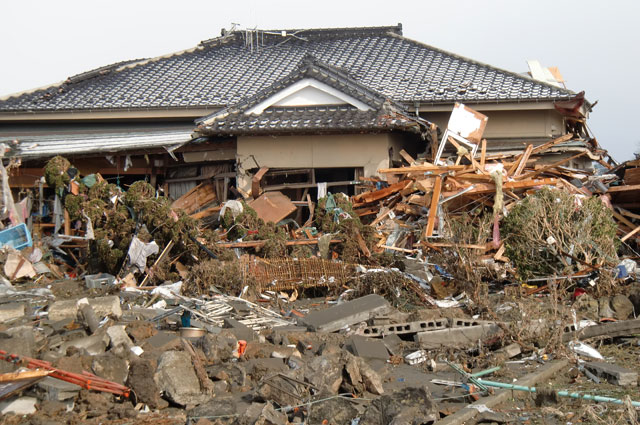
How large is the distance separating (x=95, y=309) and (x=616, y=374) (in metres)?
6.25

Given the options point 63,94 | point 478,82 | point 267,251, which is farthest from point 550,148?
point 63,94

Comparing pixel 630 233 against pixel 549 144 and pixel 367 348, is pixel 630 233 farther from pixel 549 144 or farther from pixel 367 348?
pixel 367 348

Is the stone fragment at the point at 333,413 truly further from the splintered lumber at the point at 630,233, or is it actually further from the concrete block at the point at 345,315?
the splintered lumber at the point at 630,233

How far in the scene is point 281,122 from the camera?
15438mm

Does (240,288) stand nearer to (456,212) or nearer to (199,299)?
(199,299)

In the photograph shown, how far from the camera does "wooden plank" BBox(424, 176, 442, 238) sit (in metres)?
12.6

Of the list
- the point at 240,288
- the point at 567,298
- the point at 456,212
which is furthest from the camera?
the point at 456,212

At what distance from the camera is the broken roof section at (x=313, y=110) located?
49.2 feet

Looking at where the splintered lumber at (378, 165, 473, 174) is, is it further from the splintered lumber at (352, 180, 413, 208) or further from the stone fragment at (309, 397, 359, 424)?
the stone fragment at (309, 397, 359, 424)

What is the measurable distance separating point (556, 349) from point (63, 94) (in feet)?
51.0

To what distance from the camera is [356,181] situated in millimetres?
15797

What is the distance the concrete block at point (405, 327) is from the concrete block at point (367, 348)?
0.82 m

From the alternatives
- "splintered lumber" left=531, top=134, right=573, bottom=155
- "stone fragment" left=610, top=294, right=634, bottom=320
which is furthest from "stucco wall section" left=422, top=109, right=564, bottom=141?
"stone fragment" left=610, top=294, right=634, bottom=320

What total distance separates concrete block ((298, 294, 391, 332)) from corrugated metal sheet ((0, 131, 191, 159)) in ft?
24.1
